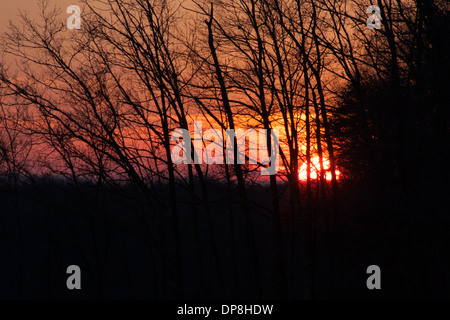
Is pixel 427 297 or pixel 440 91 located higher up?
pixel 440 91

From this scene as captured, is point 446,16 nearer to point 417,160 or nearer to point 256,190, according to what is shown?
point 417,160

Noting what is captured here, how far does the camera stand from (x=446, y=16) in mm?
13711

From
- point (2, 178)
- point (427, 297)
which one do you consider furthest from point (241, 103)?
point (2, 178)

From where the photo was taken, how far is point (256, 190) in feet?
77.5

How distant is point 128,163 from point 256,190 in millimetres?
9557

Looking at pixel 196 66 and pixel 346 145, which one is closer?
pixel 196 66

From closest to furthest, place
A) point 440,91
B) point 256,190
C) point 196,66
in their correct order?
point 440,91 < point 196,66 < point 256,190

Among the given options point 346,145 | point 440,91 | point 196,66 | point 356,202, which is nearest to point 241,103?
point 196,66
